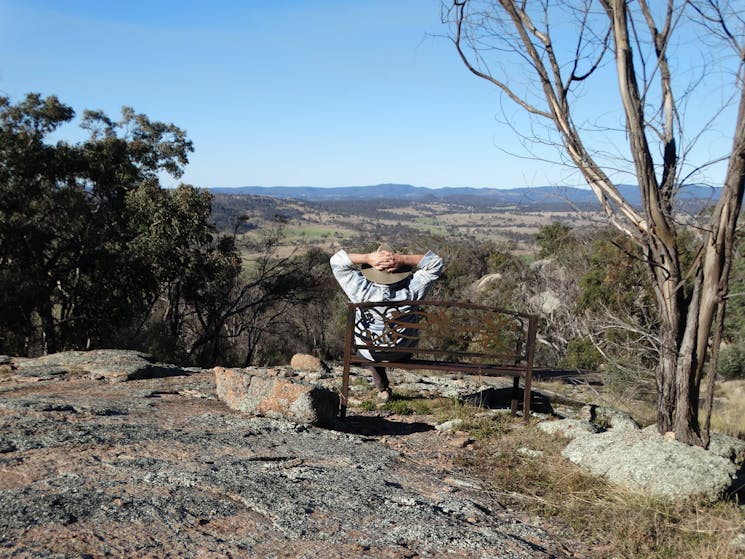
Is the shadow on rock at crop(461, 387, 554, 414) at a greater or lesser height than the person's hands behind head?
lesser

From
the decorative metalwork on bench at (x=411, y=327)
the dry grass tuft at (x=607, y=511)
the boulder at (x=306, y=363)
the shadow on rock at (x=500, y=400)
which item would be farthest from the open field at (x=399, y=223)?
the dry grass tuft at (x=607, y=511)

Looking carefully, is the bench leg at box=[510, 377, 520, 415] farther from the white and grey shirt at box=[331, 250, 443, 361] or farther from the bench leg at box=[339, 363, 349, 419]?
the bench leg at box=[339, 363, 349, 419]

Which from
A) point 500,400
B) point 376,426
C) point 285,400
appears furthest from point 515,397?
point 285,400

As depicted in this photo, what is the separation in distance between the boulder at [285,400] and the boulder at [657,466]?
1.87 meters

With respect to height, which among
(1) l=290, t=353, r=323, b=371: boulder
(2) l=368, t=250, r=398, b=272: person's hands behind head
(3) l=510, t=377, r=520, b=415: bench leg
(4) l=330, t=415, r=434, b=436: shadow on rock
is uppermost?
(2) l=368, t=250, r=398, b=272: person's hands behind head

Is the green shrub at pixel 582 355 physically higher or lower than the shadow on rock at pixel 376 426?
lower

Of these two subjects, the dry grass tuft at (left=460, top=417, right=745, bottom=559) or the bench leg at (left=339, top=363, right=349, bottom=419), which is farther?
the bench leg at (left=339, top=363, right=349, bottom=419)

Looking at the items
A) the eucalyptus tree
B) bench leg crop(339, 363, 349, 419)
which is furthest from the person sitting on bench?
the eucalyptus tree

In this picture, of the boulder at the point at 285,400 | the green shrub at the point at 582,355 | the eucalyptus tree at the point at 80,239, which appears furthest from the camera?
the green shrub at the point at 582,355

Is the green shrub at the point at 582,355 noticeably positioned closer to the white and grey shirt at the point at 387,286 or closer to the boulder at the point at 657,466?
the white and grey shirt at the point at 387,286

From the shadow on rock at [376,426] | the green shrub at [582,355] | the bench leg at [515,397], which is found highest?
the bench leg at [515,397]

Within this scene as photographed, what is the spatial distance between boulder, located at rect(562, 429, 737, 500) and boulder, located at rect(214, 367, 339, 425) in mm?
1866

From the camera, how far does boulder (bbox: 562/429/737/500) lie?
164 inches

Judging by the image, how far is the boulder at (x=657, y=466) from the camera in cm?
416
